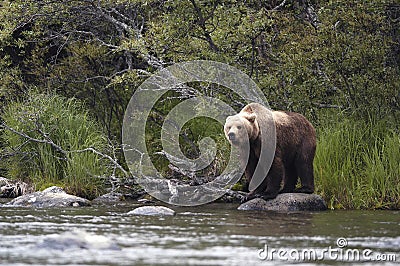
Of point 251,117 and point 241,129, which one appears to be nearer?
point 241,129

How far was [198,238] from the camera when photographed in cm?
654

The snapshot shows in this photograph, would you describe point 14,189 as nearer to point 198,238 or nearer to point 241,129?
point 241,129

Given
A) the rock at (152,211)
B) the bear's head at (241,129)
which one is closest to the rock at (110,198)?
the rock at (152,211)

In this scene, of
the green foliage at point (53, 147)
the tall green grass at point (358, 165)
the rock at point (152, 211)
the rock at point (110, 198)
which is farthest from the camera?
the green foliage at point (53, 147)

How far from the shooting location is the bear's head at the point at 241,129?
912 cm

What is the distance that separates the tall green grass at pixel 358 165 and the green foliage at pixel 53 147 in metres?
3.43

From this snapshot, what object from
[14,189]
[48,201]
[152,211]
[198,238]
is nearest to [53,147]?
[14,189]

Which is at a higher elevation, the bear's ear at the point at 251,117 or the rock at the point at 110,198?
the bear's ear at the point at 251,117

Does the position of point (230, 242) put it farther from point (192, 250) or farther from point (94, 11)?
point (94, 11)

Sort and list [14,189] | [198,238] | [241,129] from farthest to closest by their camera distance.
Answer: [14,189] < [241,129] < [198,238]

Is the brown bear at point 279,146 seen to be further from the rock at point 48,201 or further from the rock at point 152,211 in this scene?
the rock at point 48,201

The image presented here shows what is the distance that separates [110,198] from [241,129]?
284 cm

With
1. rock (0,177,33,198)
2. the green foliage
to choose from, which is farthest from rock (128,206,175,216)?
rock (0,177,33,198)

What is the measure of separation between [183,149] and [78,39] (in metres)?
3.18
